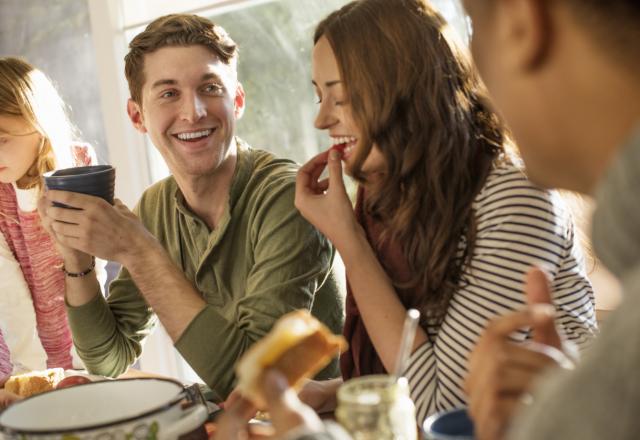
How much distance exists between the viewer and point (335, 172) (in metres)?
1.62

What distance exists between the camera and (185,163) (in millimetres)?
2037

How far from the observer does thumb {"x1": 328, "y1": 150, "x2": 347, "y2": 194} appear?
1.61 m

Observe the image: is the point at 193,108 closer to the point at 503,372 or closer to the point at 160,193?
the point at 160,193

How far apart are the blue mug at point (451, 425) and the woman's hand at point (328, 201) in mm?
715

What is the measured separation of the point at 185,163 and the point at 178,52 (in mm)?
253

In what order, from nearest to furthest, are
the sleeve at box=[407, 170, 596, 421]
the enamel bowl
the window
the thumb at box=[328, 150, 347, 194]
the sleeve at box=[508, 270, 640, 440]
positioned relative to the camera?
the sleeve at box=[508, 270, 640, 440] < the enamel bowl < the sleeve at box=[407, 170, 596, 421] < the thumb at box=[328, 150, 347, 194] < the window

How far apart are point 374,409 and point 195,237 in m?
1.22

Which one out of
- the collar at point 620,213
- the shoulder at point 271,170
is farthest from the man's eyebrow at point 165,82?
the collar at point 620,213

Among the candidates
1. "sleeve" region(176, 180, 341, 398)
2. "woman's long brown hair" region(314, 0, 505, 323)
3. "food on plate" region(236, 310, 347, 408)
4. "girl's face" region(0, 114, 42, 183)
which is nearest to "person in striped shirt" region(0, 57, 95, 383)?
"girl's face" region(0, 114, 42, 183)

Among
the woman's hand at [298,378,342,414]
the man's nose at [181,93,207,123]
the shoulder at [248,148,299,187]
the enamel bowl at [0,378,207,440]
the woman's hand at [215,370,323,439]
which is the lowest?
the woman's hand at [298,378,342,414]

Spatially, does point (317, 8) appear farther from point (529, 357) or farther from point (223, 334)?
point (529, 357)

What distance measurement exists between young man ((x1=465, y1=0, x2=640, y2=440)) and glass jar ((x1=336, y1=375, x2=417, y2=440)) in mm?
98

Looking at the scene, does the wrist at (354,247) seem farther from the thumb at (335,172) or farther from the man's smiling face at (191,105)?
the man's smiling face at (191,105)

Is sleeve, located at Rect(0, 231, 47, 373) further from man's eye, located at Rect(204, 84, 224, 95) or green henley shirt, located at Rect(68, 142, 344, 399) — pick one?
man's eye, located at Rect(204, 84, 224, 95)
